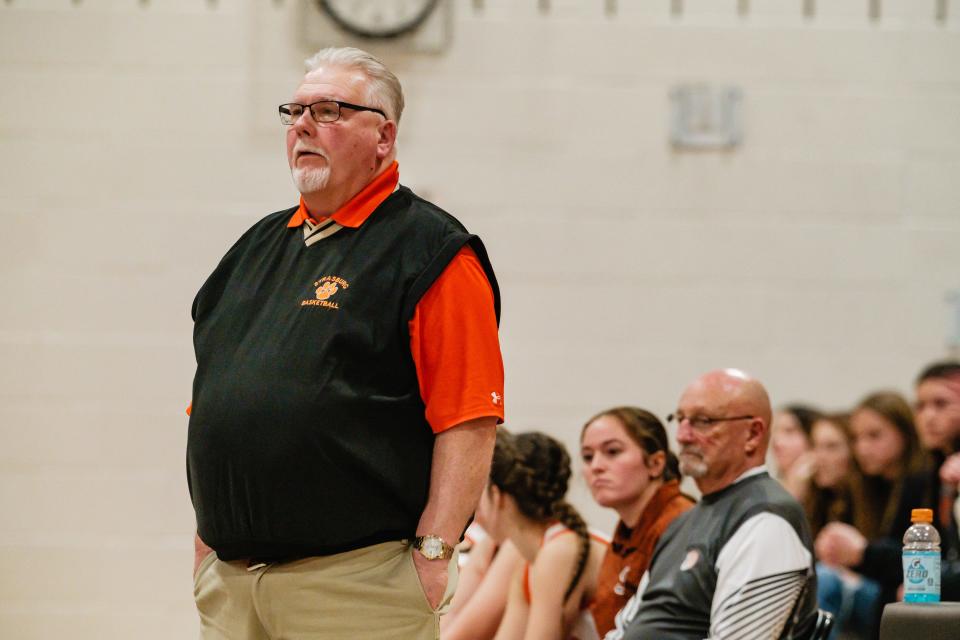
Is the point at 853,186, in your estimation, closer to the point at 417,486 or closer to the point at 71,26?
the point at 71,26

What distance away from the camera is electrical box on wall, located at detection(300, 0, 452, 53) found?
5121 millimetres

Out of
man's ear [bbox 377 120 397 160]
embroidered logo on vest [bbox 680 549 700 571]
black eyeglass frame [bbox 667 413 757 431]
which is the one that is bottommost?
embroidered logo on vest [bbox 680 549 700 571]

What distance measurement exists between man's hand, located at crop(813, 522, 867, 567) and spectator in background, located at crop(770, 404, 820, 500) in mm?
605

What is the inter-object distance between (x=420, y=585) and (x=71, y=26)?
3.84 meters

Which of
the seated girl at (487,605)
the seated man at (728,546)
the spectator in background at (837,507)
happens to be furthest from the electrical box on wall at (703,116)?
the seated man at (728,546)

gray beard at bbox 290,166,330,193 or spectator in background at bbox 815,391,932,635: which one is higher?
gray beard at bbox 290,166,330,193

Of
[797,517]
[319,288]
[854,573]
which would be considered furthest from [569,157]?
[319,288]

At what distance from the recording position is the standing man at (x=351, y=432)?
1883mm

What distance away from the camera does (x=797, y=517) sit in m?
2.73

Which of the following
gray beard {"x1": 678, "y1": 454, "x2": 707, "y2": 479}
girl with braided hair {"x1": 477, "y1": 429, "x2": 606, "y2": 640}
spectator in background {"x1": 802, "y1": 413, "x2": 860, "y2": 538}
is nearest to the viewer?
gray beard {"x1": 678, "y1": 454, "x2": 707, "y2": 479}

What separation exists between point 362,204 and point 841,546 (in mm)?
2588

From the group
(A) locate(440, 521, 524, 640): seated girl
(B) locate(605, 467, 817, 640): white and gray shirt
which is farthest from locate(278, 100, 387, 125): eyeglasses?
(A) locate(440, 521, 524, 640): seated girl

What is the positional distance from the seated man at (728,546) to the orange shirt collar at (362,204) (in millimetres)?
1084

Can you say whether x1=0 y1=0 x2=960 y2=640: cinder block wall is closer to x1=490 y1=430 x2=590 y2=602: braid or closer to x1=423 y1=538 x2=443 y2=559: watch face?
x1=490 y1=430 x2=590 y2=602: braid
